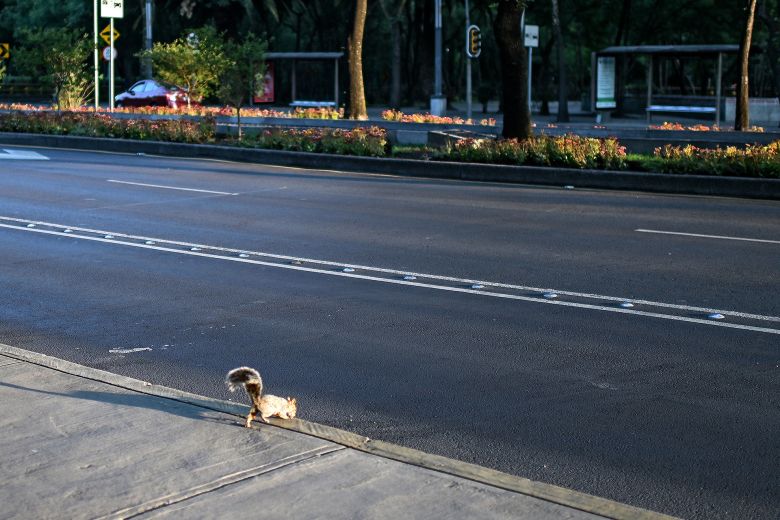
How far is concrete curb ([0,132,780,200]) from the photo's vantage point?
19.0 meters

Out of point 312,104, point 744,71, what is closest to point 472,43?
point 744,71

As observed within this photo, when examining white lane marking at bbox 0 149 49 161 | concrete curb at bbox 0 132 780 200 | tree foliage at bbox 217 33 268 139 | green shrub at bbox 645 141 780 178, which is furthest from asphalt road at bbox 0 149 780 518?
tree foliage at bbox 217 33 268 139

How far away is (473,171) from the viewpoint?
71.3ft

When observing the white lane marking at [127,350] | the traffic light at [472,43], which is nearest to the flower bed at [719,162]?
the white lane marking at [127,350]

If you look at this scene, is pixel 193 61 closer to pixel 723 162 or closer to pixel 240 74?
pixel 240 74

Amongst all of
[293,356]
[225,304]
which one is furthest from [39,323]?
[293,356]

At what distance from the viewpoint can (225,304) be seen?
991 centimetres

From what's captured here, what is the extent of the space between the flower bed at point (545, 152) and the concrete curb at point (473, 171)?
0.71 m

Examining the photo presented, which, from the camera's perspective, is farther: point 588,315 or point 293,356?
point 588,315

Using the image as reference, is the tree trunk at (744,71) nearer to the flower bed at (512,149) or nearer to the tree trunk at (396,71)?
the flower bed at (512,149)

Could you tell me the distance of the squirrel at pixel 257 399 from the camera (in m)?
6.18

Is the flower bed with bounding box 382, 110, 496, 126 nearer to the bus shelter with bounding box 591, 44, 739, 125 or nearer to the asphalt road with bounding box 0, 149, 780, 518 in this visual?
the bus shelter with bounding box 591, 44, 739, 125

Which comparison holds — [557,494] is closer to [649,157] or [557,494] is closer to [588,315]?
[588,315]

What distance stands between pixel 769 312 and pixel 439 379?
3.42 metres
